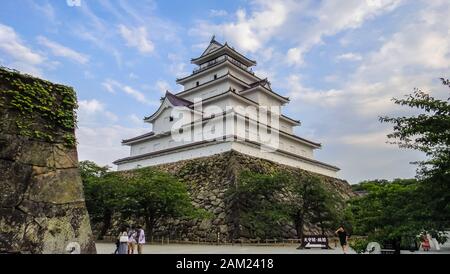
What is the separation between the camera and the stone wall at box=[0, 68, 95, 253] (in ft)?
Result: 21.3

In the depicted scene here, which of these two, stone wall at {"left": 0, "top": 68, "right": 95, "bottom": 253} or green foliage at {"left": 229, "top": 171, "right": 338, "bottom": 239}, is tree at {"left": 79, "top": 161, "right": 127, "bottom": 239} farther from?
stone wall at {"left": 0, "top": 68, "right": 95, "bottom": 253}

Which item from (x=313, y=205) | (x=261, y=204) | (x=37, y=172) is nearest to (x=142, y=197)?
(x=261, y=204)

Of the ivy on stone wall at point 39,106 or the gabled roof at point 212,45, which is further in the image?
the gabled roof at point 212,45

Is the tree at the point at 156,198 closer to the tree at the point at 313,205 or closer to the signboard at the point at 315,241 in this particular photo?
the tree at the point at 313,205

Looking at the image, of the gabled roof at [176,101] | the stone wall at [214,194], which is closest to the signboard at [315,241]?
the stone wall at [214,194]

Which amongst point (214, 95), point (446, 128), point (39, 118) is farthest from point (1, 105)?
point (214, 95)

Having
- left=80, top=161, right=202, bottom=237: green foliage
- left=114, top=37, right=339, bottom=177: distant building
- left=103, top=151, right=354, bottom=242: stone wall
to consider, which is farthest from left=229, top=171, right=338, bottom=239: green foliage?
left=114, top=37, right=339, bottom=177: distant building

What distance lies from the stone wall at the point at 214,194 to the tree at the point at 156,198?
5.48ft

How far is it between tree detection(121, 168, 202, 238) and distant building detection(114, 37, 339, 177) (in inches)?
231

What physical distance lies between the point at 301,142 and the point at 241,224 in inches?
543

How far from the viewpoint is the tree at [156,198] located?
699 inches

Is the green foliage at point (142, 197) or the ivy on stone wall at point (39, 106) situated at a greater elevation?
the ivy on stone wall at point (39, 106)

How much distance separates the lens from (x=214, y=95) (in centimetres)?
2903

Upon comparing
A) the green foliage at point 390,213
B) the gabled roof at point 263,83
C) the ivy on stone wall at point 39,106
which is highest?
the gabled roof at point 263,83
